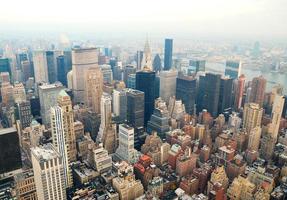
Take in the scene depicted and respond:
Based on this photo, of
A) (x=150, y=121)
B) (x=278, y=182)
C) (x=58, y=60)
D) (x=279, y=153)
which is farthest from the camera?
(x=58, y=60)

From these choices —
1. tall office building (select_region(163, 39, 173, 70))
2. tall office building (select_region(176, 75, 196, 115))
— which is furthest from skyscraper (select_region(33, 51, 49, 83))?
tall office building (select_region(176, 75, 196, 115))

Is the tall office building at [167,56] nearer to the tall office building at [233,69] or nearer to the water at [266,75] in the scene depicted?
the water at [266,75]

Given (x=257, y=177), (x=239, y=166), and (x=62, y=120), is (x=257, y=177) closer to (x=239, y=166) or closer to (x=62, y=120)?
(x=239, y=166)

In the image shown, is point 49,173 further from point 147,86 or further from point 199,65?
point 199,65

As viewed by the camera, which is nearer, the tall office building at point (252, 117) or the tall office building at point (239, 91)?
the tall office building at point (252, 117)

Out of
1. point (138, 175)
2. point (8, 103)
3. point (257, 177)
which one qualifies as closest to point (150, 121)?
point (138, 175)

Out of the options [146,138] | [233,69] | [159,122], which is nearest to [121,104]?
[159,122]

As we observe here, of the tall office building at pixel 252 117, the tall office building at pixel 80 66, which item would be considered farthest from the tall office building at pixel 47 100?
the tall office building at pixel 252 117
